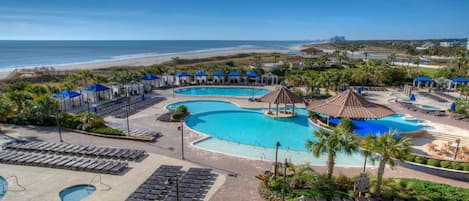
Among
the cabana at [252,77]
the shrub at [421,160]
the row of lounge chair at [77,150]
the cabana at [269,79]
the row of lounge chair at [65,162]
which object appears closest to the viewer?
the row of lounge chair at [65,162]

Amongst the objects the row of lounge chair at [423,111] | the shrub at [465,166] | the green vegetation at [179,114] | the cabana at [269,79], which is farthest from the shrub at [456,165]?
the cabana at [269,79]

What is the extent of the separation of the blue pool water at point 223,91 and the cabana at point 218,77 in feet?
9.19

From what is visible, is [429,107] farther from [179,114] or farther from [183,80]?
[183,80]

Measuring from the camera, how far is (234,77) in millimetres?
50781

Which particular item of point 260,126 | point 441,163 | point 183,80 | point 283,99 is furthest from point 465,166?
point 183,80

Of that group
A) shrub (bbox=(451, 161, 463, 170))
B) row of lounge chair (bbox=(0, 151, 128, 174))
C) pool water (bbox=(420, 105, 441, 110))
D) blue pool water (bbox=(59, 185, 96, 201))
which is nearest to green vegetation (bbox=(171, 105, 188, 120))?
row of lounge chair (bbox=(0, 151, 128, 174))

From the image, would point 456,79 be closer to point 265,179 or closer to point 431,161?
point 431,161

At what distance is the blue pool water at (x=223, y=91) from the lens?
45.1 meters

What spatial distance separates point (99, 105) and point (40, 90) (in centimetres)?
630

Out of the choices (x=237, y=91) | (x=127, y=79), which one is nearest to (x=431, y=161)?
(x=237, y=91)

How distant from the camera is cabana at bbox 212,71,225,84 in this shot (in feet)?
163

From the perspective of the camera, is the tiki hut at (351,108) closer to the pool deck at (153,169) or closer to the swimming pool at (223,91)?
the pool deck at (153,169)

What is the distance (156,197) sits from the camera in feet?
47.2

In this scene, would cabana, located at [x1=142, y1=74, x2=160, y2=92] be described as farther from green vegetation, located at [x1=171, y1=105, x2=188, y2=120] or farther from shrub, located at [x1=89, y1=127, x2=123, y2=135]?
shrub, located at [x1=89, y1=127, x2=123, y2=135]
